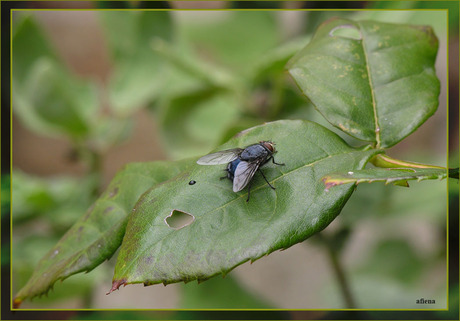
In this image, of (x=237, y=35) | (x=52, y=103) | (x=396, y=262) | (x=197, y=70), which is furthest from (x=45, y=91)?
(x=396, y=262)

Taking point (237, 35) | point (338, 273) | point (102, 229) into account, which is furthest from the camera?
point (237, 35)

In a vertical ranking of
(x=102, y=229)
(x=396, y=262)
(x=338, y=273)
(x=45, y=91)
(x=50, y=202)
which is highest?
(x=45, y=91)

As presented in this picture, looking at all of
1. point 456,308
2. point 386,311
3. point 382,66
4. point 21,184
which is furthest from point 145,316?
point 382,66

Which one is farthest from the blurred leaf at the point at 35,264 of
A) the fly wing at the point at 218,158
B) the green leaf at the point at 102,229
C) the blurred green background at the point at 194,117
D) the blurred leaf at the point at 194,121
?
the fly wing at the point at 218,158

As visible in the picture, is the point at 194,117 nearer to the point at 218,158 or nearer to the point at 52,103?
the point at 52,103

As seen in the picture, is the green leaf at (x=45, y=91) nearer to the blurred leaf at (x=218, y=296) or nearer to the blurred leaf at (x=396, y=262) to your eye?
the blurred leaf at (x=218, y=296)

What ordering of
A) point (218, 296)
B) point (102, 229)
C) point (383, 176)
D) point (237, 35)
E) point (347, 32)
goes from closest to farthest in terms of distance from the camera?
point (383, 176) → point (102, 229) → point (347, 32) → point (218, 296) → point (237, 35)
